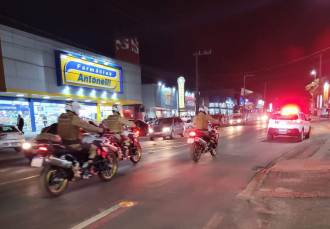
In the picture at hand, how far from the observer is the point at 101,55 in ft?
83.4

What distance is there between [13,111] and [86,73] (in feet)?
23.5

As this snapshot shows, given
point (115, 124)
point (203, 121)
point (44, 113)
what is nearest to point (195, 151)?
point (203, 121)

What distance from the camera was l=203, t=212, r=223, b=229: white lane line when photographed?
3.75 metres

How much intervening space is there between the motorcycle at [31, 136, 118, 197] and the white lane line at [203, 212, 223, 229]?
3324mm

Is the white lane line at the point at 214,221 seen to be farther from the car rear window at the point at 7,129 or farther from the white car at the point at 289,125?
the car rear window at the point at 7,129

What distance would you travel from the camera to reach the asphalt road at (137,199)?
157 inches

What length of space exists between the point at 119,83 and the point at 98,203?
78.8 ft

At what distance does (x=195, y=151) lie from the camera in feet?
28.9

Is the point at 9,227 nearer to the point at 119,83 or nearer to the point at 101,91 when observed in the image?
the point at 101,91

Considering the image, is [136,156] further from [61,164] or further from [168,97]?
[168,97]

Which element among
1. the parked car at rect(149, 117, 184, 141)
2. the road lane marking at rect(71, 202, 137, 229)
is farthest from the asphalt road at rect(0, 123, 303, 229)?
the parked car at rect(149, 117, 184, 141)

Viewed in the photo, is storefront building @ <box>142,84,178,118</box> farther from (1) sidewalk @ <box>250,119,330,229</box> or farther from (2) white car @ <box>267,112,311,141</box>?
(1) sidewalk @ <box>250,119,330,229</box>

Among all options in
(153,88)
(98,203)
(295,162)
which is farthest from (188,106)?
(98,203)

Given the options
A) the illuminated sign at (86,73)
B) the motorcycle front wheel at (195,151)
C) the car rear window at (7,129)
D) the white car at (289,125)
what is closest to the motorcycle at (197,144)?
the motorcycle front wheel at (195,151)
